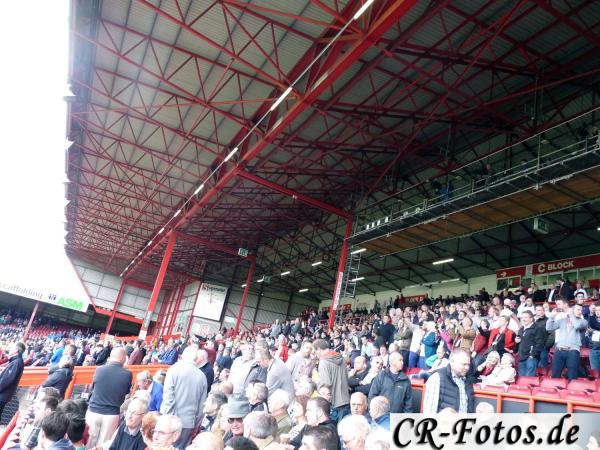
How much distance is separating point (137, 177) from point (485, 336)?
62.7 ft

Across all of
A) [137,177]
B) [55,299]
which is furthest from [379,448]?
[55,299]

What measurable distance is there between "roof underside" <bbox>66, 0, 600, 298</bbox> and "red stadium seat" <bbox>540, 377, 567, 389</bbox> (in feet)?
23.4

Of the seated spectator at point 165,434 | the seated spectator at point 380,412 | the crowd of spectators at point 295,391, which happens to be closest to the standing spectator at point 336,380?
the crowd of spectators at point 295,391

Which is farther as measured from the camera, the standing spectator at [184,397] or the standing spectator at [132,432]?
the standing spectator at [184,397]

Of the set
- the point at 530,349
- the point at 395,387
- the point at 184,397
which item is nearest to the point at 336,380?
the point at 395,387

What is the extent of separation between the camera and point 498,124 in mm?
15227

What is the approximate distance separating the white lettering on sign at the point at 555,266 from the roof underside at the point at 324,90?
0.79 m

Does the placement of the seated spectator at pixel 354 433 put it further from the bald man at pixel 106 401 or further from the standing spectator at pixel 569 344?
the standing spectator at pixel 569 344

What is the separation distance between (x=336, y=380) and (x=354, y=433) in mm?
3205

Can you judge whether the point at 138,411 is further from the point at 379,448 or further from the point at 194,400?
the point at 379,448

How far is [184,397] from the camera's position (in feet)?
17.4

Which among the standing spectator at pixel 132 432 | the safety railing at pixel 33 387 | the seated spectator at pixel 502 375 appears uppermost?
the seated spectator at pixel 502 375

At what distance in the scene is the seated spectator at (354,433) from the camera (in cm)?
304

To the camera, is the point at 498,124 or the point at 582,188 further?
the point at 498,124
